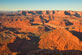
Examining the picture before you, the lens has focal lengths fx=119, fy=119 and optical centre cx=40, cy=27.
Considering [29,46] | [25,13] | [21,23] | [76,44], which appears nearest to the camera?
[76,44]

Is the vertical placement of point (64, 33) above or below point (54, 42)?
above

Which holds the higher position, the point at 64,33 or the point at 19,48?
the point at 64,33

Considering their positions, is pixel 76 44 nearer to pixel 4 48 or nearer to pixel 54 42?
pixel 54 42

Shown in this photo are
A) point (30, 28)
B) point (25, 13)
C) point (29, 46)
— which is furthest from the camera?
point (25, 13)

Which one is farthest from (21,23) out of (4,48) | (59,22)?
(4,48)

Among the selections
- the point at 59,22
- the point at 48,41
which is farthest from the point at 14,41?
the point at 59,22

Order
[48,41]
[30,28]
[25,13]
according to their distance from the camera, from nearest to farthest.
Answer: [48,41] < [30,28] < [25,13]

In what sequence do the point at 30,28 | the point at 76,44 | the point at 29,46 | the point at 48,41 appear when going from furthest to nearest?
1. the point at 30,28
2. the point at 48,41
3. the point at 29,46
4. the point at 76,44

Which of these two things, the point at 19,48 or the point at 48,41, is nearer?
the point at 19,48

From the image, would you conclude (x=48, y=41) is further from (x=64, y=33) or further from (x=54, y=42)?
(x=64, y=33)
